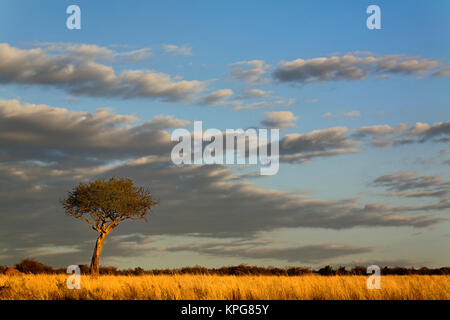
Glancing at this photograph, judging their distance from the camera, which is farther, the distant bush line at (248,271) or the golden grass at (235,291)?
the distant bush line at (248,271)

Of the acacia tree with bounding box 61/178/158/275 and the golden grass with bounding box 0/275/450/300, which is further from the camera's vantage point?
the acacia tree with bounding box 61/178/158/275

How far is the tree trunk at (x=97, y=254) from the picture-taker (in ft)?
161

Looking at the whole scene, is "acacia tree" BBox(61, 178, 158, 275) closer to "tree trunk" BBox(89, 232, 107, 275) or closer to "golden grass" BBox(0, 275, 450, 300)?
"tree trunk" BBox(89, 232, 107, 275)

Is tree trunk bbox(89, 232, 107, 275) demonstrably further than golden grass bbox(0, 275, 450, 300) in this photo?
Yes

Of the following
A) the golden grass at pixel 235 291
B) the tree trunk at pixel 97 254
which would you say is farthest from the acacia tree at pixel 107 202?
the golden grass at pixel 235 291

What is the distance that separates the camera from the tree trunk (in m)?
49.2

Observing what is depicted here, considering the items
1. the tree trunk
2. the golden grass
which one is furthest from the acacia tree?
the golden grass

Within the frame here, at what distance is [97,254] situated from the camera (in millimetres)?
49781

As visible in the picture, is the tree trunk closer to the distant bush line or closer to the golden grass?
the distant bush line

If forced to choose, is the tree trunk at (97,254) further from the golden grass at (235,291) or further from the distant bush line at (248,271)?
the golden grass at (235,291)
